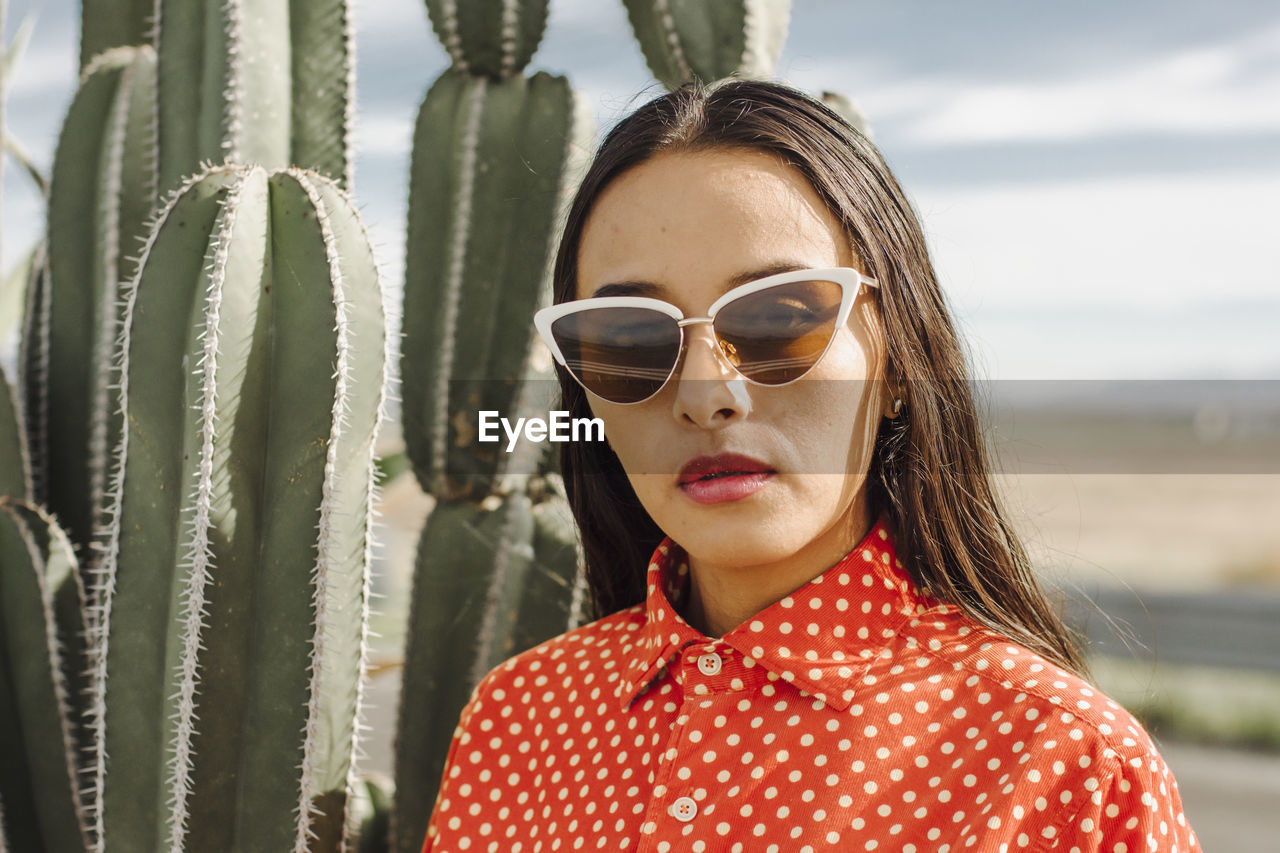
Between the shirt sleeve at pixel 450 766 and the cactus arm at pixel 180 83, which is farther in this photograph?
the cactus arm at pixel 180 83

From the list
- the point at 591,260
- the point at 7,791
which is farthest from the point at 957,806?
the point at 7,791

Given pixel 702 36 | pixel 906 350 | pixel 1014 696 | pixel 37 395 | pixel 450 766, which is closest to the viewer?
pixel 1014 696

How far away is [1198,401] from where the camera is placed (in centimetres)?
6569

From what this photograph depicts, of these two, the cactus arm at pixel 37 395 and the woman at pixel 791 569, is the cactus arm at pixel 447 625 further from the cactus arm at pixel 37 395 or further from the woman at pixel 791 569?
the cactus arm at pixel 37 395

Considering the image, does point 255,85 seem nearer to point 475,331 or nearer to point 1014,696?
point 475,331

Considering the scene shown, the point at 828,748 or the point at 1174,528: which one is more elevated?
the point at 828,748

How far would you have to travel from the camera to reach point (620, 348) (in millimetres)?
1246

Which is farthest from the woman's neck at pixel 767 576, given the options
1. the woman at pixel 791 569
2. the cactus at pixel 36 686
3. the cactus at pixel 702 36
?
the cactus at pixel 36 686

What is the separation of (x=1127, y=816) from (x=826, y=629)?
35cm

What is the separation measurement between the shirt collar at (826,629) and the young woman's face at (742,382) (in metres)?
0.06

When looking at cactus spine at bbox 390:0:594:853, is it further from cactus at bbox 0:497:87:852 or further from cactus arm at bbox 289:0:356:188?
cactus at bbox 0:497:87:852

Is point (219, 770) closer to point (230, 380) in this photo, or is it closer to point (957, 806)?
point (230, 380)

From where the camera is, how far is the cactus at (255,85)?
1.92 meters

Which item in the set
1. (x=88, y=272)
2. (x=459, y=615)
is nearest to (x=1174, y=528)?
(x=459, y=615)
